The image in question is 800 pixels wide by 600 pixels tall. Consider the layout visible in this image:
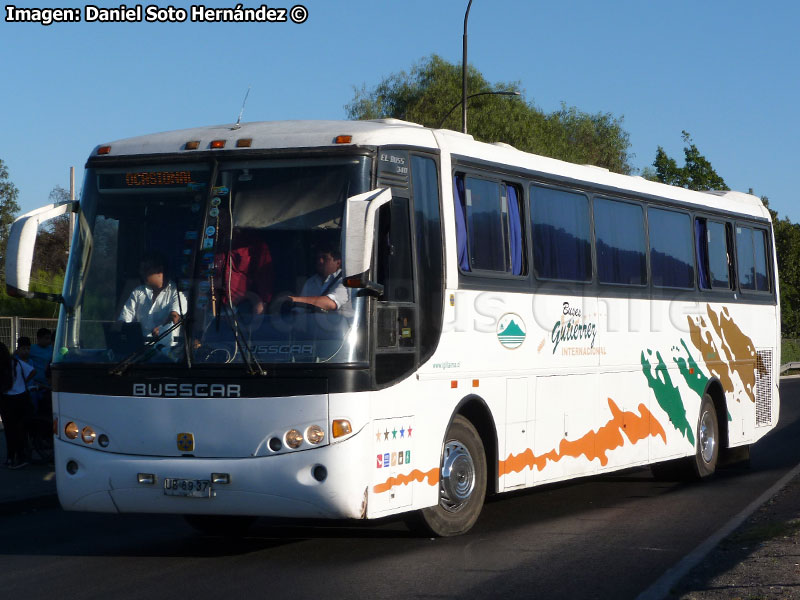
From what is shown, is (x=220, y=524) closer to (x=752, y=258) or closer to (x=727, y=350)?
(x=727, y=350)

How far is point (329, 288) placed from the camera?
369 inches

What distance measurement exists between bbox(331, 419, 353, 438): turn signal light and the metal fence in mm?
16779

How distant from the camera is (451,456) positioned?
10625 mm

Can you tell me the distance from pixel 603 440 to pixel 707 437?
3.62 metres

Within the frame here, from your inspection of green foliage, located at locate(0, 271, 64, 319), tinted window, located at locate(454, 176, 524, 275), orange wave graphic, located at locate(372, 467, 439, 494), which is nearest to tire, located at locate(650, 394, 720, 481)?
tinted window, located at locate(454, 176, 524, 275)

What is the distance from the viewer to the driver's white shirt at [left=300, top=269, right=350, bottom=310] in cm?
934

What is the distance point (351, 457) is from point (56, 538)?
12.4 feet

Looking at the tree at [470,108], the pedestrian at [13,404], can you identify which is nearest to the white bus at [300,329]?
the pedestrian at [13,404]

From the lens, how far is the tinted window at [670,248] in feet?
49.2

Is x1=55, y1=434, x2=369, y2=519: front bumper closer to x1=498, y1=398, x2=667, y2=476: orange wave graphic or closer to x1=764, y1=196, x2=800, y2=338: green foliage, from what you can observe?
x1=498, y1=398, x2=667, y2=476: orange wave graphic

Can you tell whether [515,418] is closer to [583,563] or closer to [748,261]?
[583,563]

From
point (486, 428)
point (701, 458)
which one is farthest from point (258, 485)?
point (701, 458)

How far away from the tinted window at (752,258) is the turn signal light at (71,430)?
10.7m

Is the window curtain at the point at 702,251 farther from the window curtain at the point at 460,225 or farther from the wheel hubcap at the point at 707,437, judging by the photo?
the window curtain at the point at 460,225
